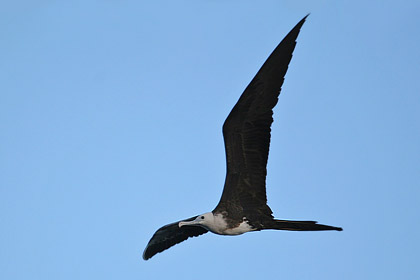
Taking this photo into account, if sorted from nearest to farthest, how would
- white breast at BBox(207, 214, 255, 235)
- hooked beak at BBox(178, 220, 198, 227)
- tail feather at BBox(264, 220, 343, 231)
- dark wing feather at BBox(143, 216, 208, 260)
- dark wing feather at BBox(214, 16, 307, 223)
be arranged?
dark wing feather at BBox(214, 16, 307, 223), tail feather at BBox(264, 220, 343, 231), white breast at BBox(207, 214, 255, 235), hooked beak at BBox(178, 220, 198, 227), dark wing feather at BBox(143, 216, 208, 260)

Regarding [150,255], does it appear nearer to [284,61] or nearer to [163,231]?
[163,231]

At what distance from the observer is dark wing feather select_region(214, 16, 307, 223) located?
7.90 m

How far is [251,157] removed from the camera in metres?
8.42

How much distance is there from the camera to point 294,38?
777cm

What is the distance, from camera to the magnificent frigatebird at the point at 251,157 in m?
7.92

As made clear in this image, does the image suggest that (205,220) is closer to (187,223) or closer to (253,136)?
(187,223)

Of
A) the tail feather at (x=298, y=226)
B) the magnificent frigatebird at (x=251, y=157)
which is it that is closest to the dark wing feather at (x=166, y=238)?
the magnificent frigatebird at (x=251, y=157)

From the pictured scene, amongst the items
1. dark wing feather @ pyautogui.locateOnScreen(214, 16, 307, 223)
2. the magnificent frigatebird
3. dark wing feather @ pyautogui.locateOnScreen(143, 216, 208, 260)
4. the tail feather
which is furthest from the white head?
dark wing feather @ pyautogui.locateOnScreen(143, 216, 208, 260)

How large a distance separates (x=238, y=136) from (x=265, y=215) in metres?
1.25

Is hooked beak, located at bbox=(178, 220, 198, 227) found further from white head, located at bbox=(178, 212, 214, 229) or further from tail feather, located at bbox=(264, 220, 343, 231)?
tail feather, located at bbox=(264, 220, 343, 231)

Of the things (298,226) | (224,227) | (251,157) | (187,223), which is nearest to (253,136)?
(251,157)

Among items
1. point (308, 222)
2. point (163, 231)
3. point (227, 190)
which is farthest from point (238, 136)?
point (163, 231)

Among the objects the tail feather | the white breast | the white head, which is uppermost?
the white head

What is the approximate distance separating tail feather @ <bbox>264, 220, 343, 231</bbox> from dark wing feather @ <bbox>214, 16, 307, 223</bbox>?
219 millimetres
